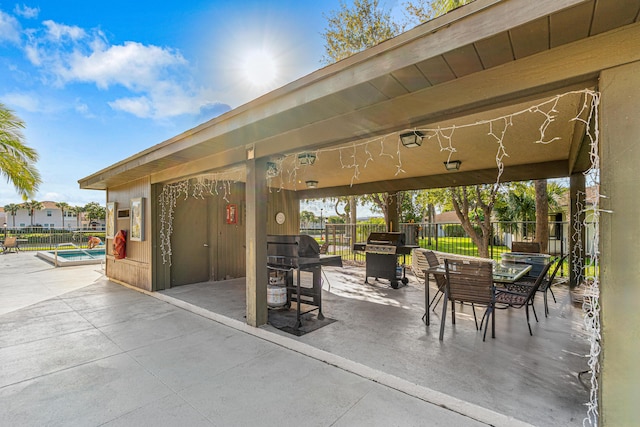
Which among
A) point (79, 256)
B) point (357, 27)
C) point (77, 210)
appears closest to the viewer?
point (357, 27)

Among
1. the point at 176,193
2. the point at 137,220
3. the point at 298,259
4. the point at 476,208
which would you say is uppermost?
the point at 176,193

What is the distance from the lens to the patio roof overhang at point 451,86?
62.1 inches

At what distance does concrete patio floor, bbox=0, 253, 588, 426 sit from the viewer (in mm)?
2123

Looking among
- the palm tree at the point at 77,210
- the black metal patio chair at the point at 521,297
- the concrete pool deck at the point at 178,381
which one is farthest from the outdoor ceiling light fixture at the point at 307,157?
the palm tree at the point at 77,210

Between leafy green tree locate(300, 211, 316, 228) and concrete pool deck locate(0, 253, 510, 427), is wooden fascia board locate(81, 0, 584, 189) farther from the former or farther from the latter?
leafy green tree locate(300, 211, 316, 228)

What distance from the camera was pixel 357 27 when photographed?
10500mm

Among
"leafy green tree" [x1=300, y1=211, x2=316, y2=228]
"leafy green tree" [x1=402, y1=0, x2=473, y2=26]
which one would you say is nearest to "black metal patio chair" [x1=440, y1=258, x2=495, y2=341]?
"leafy green tree" [x1=402, y1=0, x2=473, y2=26]

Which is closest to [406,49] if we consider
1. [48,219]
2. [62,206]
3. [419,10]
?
[419,10]

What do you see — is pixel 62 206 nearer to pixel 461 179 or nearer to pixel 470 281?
pixel 461 179

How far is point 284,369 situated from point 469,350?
189 centimetres

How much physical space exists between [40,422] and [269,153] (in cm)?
298

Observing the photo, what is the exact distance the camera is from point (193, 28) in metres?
7.21

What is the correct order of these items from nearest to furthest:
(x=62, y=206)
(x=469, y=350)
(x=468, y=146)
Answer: (x=469, y=350) → (x=468, y=146) → (x=62, y=206)

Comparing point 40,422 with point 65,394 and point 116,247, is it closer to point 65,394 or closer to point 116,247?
point 65,394
